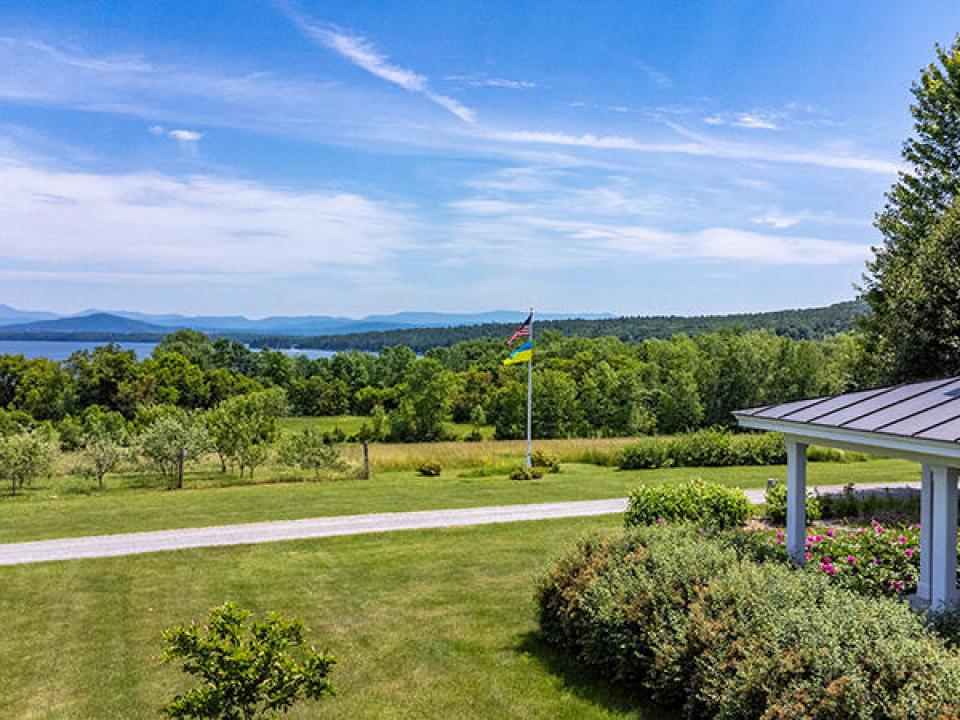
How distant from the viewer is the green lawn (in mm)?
14328

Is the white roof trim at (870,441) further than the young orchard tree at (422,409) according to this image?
No

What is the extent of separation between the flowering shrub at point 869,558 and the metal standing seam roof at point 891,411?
4.97ft

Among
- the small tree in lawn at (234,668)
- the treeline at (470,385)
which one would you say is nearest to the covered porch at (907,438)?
the small tree in lawn at (234,668)

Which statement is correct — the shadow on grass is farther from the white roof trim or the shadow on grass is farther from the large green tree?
the large green tree

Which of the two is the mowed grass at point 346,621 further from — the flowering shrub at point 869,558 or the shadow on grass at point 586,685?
the flowering shrub at point 869,558

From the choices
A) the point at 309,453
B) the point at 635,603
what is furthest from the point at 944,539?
the point at 309,453

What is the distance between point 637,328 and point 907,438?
113 m

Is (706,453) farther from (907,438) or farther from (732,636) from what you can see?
(732,636)

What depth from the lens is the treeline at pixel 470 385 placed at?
52594 mm

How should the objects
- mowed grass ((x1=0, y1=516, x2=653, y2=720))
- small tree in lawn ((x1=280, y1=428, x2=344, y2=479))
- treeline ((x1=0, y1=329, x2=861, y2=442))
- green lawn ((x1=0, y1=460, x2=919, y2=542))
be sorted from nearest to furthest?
1. mowed grass ((x1=0, y1=516, x2=653, y2=720))
2. green lawn ((x1=0, y1=460, x2=919, y2=542))
3. small tree in lawn ((x1=280, y1=428, x2=344, y2=479))
4. treeline ((x1=0, y1=329, x2=861, y2=442))

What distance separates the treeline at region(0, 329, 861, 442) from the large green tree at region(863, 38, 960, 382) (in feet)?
102

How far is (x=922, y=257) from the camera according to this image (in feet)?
48.5

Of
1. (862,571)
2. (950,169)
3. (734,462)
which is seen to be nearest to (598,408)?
(734,462)

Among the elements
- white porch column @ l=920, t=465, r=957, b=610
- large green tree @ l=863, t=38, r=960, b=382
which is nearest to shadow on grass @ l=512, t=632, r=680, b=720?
white porch column @ l=920, t=465, r=957, b=610
